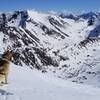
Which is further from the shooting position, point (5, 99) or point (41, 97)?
→ point (41, 97)

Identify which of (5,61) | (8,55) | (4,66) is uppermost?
(8,55)

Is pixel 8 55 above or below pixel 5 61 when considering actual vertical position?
above

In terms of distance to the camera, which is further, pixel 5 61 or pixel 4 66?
pixel 4 66

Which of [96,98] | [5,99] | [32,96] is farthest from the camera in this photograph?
[96,98]

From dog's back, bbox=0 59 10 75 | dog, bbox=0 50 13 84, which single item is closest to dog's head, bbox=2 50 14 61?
dog, bbox=0 50 13 84

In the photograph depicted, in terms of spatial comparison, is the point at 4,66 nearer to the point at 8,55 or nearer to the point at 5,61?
the point at 5,61

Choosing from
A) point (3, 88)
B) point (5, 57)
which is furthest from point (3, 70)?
point (3, 88)

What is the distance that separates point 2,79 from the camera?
17.4 metres

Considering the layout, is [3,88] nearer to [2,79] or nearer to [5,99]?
[2,79]

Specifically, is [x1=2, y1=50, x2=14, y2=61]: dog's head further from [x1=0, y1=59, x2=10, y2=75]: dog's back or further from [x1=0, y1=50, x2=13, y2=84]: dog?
[x1=0, y1=59, x2=10, y2=75]: dog's back

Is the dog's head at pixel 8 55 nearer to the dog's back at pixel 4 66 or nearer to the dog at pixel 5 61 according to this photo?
the dog at pixel 5 61

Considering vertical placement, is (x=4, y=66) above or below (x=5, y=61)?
below

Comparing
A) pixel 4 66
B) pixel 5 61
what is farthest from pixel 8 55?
pixel 4 66

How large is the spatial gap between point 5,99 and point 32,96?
7.34 ft
